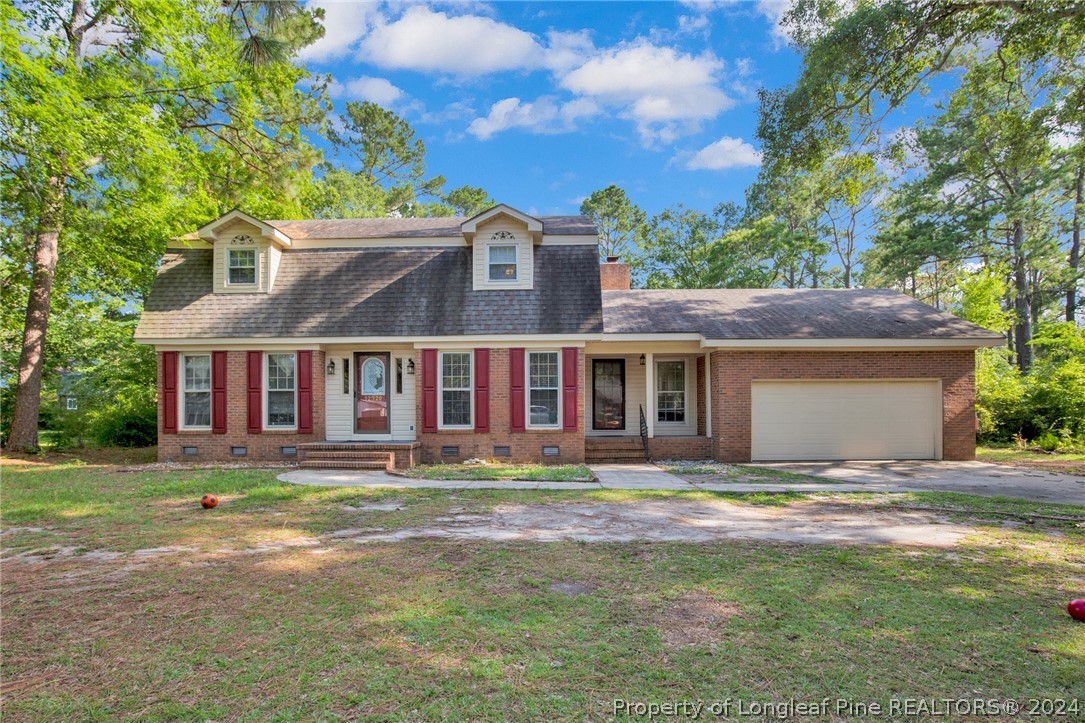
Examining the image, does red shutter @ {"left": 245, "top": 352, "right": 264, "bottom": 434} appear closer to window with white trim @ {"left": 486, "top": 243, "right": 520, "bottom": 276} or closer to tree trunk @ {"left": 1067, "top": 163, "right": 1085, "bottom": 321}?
window with white trim @ {"left": 486, "top": 243, "right": 520, "bottom": 276}

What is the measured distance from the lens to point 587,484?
9109 mm

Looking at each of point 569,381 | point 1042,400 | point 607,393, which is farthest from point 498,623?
point 1042,400

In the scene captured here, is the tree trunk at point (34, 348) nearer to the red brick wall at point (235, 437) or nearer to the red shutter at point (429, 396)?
the red brick wall at point (235, 437)

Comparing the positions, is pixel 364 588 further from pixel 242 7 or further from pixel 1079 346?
pixel 1079 346

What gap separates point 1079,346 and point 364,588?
19000mm

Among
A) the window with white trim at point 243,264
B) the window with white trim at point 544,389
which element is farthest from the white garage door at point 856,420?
the window with white trim at point 243,264

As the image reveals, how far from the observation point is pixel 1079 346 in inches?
565

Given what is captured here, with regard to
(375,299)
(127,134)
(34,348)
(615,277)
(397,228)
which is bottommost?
(34,348)

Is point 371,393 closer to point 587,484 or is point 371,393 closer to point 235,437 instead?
point 235,437

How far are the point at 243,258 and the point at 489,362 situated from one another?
21.8 feet

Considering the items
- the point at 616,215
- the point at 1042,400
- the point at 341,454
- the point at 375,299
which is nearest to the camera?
the point at 341,454

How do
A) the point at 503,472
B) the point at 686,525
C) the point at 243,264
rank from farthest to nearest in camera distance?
the point at 243,264 < the point at 503,472 < the point at 686,525

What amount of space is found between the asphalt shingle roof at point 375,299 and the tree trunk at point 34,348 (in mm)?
2834

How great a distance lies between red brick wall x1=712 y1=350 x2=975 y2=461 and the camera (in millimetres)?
12148
